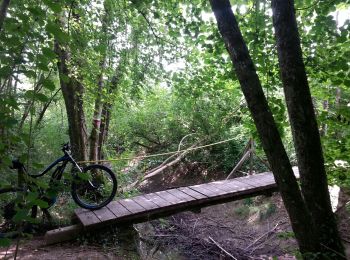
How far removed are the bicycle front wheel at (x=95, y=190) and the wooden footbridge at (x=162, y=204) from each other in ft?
0.39

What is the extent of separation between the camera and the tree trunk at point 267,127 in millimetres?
2264

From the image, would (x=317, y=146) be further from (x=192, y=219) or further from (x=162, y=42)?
(x=192, y=219)

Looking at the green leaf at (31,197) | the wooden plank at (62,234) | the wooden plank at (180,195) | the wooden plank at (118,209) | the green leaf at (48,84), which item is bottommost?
the wooden plank at (62,234)

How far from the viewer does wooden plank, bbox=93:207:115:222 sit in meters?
3.96

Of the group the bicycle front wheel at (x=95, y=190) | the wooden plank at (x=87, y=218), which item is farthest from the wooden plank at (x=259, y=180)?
the wooden plank at (x=87, y=218)

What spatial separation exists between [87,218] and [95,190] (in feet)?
3.06

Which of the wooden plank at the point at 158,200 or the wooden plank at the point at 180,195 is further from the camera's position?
the wooden plank at the point at 180,195

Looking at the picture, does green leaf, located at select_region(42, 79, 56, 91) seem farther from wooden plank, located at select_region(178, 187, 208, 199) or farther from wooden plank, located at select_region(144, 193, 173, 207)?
wooden plank, located at select_region(178, 187, 208, 199)

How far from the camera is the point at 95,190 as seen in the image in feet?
16.1

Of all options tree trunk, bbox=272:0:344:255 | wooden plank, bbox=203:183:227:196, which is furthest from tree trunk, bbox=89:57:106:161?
tree trunk, bbox=272:0:344:255

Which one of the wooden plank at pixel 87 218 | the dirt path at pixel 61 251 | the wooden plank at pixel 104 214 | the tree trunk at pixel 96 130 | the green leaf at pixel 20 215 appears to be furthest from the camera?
the tree trunk at pixel 96 130

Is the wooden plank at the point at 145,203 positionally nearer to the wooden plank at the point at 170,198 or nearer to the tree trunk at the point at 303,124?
the wooden plank at the point at 170,198

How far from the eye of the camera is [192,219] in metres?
7.05

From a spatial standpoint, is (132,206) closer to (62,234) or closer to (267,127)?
(62,234)
